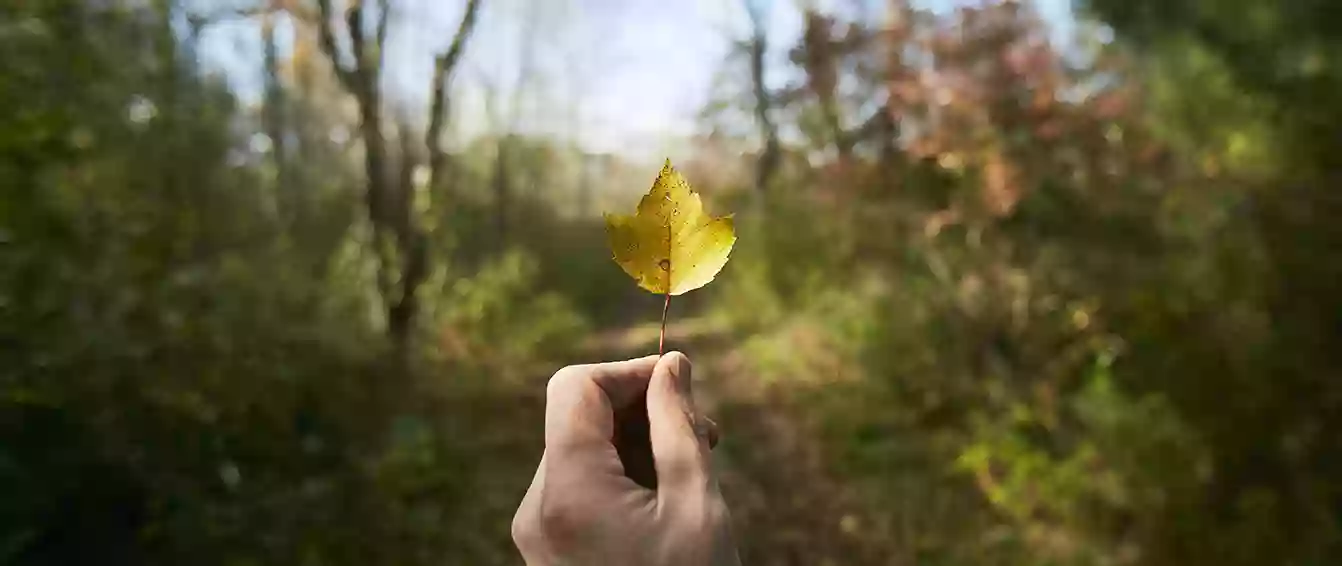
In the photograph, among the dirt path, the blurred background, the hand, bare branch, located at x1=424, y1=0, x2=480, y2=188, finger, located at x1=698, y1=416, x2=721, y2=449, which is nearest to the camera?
the hand

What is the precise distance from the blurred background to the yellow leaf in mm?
41

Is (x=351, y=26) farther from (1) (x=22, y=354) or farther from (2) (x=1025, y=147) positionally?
(2) (x=1025, y=147)

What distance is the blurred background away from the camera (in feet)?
6.93

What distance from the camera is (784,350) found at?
5590mm

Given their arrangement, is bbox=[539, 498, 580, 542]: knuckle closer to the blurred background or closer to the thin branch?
the blurred background

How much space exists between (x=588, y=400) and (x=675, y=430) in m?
0.08

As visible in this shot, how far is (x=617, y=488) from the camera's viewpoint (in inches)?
26.8

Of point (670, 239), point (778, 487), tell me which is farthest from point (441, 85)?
point (670, 239)

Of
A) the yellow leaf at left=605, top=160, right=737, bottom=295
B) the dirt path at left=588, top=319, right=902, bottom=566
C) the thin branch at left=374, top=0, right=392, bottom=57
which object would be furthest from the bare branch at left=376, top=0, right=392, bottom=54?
the yellow leaf at left=605, top=160, right=737, bottom=295

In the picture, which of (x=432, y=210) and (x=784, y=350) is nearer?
(x=432, y=210)

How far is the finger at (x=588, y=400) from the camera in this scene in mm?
710

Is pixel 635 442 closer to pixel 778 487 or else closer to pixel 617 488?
pixel 617 488

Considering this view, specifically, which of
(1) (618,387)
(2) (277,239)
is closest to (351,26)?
(2) (277,239)

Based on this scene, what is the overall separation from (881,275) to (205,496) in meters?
3.58
